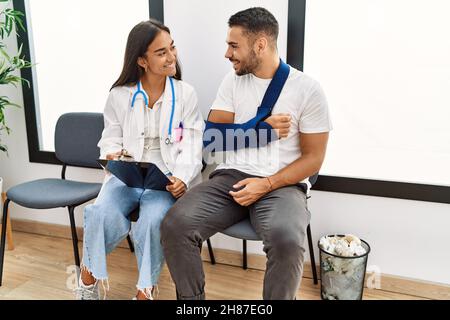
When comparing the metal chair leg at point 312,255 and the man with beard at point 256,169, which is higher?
the man with beard at point 256,169

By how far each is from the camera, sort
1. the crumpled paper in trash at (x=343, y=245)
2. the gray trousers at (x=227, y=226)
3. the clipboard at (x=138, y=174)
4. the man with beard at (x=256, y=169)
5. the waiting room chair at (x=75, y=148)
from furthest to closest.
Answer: the waiting room chair at (x=75, y=148) → the crumpled paper in trash at (x=343, y=245) → the clipboard at (x=138, y=174) → the man with beard at (x=256, y=169) → the gray trousers at (x=227, y=226)

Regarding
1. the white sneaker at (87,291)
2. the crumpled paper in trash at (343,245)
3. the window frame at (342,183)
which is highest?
the window frame at (342,183)

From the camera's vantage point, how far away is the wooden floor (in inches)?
82.0

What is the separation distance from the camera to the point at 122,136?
2.06m

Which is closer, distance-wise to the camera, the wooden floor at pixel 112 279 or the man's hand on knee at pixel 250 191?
the man's hand on knee at pixel 250 191

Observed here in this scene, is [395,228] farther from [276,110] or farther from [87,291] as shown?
[87,291]

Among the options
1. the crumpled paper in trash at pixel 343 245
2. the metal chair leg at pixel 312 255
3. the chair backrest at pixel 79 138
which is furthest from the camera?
the chair backrest at pixel 79 138

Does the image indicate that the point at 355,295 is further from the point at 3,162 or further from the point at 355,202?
the point at 3,162

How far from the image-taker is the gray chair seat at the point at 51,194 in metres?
2.04

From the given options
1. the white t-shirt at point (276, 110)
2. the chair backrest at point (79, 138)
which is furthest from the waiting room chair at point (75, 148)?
the white t-shirt at point (276, 110)

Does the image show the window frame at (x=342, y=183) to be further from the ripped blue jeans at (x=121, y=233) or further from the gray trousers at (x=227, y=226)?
the ripped blue jeans at (x=121, y=233)

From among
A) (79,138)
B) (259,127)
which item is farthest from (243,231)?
(79,138)
